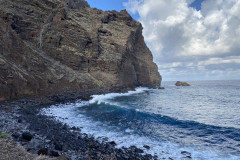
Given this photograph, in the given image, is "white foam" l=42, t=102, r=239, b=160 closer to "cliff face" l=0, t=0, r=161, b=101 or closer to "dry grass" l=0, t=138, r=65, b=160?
"dry grass" l=0, t=138, r=65, b=160

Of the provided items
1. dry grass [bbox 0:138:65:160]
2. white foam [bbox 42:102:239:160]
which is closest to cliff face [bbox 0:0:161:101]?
white foam [bbox 42:102:239:160]

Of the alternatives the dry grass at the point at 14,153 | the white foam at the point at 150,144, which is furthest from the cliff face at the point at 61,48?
the dry grass at the point at 14,153

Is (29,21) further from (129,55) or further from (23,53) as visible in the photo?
(129,55)

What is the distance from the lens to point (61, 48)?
45.7 meters

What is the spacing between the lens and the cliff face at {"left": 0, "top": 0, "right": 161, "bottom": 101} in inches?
922

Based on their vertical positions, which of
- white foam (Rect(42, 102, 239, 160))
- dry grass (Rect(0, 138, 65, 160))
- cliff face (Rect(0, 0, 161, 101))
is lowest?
white foam (Rect(42, 102, 239, 160))

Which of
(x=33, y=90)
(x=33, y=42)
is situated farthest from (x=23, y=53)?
(x=33, y=42)

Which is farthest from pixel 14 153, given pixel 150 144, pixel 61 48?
pixel 61 48

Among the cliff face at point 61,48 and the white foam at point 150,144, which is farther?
the cliff face at point 61,48

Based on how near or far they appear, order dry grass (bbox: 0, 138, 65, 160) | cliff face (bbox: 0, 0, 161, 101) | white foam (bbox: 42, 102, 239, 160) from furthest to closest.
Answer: cliff face (bbox: 0, 0, 161, 101), white foam (bbox: 42, 102, 239, 160), dry grass (bbox: 0, 138, 65, 160)

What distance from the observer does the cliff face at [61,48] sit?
2342cm

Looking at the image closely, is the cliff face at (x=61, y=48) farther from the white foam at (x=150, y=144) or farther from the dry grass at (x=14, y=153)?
the dry grass at (x=14, y=153)

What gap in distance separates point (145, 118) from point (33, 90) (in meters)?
18.7

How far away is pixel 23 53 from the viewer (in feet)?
86.3
